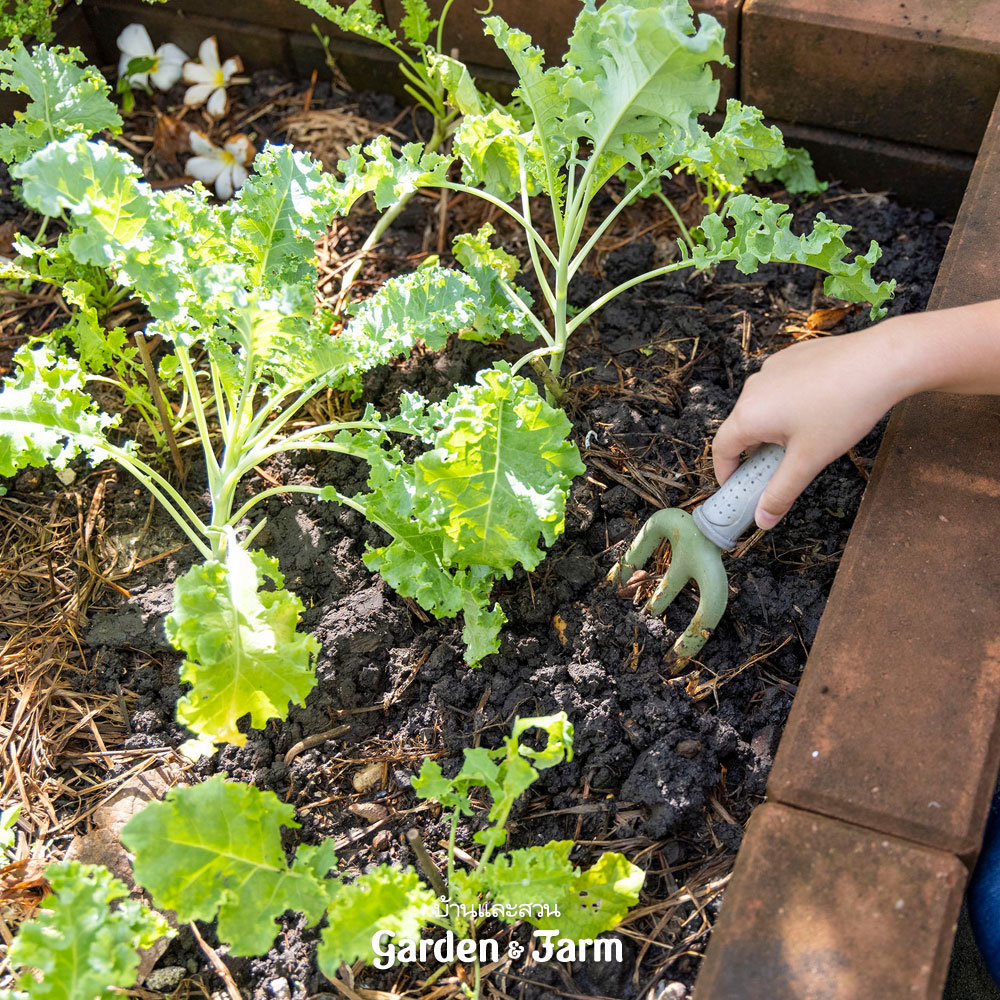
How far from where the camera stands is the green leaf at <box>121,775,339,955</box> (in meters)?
1.29

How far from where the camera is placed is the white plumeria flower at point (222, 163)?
8.23ft

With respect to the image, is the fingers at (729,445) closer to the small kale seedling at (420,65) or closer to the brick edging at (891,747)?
the brick edging at (891,747)

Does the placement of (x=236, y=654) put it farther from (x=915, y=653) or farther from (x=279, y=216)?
(x=915, y=653)

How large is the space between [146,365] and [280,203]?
1.31 feet

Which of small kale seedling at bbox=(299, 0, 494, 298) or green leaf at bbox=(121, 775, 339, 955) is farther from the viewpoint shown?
small kale seedling at bbox=(299, 0, 494, 298)

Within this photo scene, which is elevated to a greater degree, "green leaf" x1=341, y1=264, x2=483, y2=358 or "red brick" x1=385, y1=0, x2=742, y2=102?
"red brick" x1=385, y1=0, x2=742, y2=102

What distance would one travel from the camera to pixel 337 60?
273 cm

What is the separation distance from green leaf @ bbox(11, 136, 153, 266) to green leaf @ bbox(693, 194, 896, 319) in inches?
40.3

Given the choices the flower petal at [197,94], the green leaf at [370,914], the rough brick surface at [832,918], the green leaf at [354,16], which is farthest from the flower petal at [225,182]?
the rough brick surface at [832,918]

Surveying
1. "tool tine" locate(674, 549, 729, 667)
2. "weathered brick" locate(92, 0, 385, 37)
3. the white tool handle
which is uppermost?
"weathered brick" locate(92, 0, 385, 37)

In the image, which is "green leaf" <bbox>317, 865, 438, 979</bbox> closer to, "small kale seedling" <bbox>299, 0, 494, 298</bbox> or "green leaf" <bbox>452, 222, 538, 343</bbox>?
"green leaf" <bbox>452, 222, 538, 343</bbox>

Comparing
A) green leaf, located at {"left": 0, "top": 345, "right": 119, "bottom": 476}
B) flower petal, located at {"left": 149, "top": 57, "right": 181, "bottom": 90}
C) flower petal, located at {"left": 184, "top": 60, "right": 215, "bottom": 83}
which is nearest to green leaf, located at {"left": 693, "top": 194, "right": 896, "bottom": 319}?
green leaf, located at {"left": 0, "top": 345, "right": 119, "bottom": 476}

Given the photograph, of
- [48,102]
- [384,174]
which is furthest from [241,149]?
[384,174]

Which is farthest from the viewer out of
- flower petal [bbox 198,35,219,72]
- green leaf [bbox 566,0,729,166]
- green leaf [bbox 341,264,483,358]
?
flower petal [bbox 198,35,219,72]
